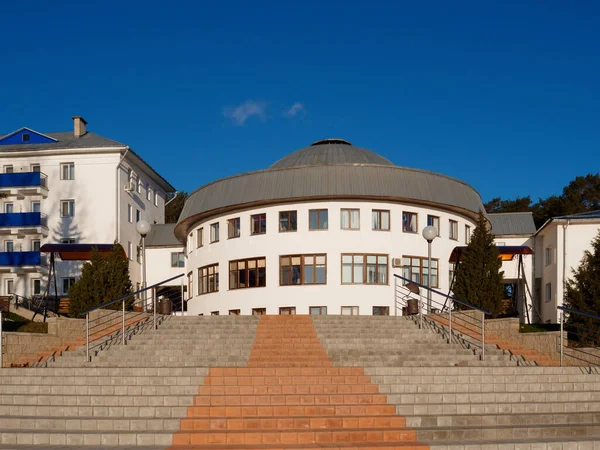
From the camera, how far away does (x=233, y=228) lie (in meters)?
32.8

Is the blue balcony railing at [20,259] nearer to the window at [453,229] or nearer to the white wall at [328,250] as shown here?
the white wall at [328,250]

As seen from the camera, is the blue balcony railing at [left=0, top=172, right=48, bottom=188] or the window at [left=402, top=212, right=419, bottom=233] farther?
the blue balcony railing at [left=0, top=172, right=48, bottom=188]

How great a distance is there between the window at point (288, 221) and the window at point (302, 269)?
1199 millimetres

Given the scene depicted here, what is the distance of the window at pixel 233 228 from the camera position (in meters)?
32.7

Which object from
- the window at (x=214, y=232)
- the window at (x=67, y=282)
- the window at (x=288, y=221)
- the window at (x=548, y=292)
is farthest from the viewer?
the window at (x=67, y=282)

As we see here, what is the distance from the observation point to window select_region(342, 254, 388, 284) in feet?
101

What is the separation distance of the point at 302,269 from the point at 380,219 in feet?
12.8

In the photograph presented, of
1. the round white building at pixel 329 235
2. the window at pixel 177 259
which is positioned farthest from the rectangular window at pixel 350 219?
the window at pixel 177 259

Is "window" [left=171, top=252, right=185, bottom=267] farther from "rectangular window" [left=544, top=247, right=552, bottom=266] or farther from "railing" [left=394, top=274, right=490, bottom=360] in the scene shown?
"rectangular window" [left=544, top=247, right=552, bottom=266]

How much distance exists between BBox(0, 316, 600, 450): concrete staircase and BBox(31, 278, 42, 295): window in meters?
27.9

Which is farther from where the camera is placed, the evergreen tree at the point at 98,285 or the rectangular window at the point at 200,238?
the rectangular window at the point at 200,238

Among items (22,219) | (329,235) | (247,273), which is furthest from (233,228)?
→ (22,219)

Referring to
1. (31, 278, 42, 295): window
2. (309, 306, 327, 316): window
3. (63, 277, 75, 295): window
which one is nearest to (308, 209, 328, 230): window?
(309, 306, 327, 316): window

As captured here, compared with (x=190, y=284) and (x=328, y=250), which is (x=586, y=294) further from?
(x=190, y=284)
